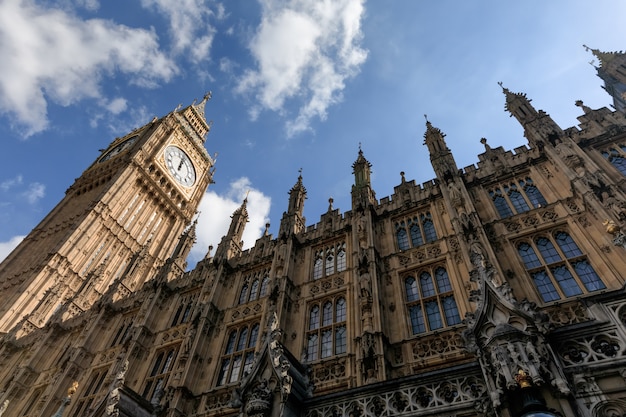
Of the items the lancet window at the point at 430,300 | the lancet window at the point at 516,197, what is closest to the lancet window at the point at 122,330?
the lancet window at the point at 430,300

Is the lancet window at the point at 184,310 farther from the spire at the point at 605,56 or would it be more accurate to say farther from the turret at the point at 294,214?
the spire at the point at 605,56

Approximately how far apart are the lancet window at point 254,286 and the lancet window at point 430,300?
772 cm

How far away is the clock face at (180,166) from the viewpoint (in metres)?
57.4

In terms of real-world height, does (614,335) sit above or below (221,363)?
below

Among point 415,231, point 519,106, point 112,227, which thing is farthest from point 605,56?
point 112,227

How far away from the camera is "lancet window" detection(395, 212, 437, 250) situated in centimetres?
1819

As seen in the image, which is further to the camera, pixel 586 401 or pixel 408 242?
pixel 408 242

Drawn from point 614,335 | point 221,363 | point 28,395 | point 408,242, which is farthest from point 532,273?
point 28,395

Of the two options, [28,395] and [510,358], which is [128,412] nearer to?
[510,358]

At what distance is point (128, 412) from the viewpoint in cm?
1227

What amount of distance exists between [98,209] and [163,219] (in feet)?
35.0

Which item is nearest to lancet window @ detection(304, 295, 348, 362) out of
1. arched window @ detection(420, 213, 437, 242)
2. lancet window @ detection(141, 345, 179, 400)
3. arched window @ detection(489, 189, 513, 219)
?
arched window @ detection(420, 213, 437, 242)

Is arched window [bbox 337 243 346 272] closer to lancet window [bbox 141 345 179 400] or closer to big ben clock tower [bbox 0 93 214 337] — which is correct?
lancet window [bbox 141 345 179 400]

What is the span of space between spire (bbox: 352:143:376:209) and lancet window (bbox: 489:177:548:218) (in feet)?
19.8
